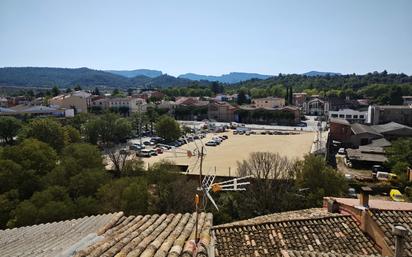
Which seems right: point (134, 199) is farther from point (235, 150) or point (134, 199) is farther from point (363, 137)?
point (363, 137)

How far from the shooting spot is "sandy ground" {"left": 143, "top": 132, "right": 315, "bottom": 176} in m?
31.0

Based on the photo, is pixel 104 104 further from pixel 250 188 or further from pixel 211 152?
pixel 250 188

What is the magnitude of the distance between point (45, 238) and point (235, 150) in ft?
112

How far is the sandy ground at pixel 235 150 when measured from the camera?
31.0 meters

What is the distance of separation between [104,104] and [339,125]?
5764 centimetres

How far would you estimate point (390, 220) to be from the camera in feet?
25.8

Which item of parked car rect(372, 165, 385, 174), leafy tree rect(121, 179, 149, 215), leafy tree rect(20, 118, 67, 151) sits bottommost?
parked car rect(372, 165, 385, 174)

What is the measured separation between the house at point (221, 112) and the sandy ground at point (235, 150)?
2183cm

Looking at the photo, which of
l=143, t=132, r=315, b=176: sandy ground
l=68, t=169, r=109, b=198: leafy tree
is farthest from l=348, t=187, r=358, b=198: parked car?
l=68, t=169, r=109, b=198: leafy tree

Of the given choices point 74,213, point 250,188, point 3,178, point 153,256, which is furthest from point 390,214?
point 3,178

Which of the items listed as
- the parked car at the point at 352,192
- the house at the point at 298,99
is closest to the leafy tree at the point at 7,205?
the parked car at the point at 352,192

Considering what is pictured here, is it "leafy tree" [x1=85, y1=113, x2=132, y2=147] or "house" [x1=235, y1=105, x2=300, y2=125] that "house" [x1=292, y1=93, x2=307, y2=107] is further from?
"leafy tree" [x1=85, y1=113, x2=132, y2=147]

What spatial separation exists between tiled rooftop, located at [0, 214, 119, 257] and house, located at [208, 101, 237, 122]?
67.4 metres

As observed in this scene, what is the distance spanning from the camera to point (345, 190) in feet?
63.9
